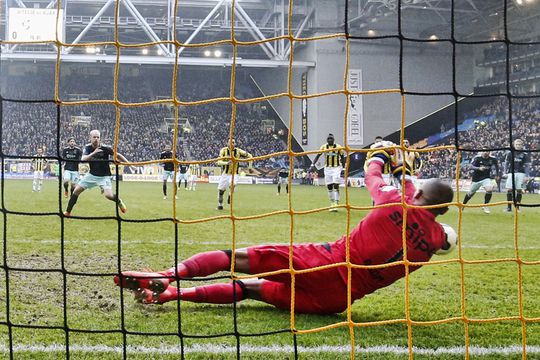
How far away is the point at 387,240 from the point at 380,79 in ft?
83.7

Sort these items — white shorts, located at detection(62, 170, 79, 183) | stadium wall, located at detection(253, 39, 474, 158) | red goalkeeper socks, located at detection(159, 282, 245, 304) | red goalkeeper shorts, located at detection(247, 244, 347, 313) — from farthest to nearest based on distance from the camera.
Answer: stadium wall, located at detection(253, 39, 474, 158) → white shorts, located at detection(62, 170, 79, 183) → red goalkeeper socks, located at detection(159, 282, 245, 304) → red goalkeeper shorts, located at detection(247, 244, 347, 313)

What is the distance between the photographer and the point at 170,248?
21.0ft

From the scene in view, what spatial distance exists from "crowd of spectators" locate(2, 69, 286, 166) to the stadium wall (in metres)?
4.89

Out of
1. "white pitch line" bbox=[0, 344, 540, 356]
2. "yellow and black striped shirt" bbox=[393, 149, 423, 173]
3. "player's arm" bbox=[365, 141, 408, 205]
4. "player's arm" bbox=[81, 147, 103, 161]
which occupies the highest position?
"player's arm" bbox=[81, 147, 103, 161]

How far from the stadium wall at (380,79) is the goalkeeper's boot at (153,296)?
2454 cm

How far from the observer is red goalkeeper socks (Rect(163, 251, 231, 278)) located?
145 inches

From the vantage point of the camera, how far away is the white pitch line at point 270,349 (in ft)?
9.99

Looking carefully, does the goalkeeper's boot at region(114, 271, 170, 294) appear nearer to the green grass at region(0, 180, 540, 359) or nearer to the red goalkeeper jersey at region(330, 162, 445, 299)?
the green grass at region(0, 180, 540, 359)

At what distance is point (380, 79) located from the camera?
1101 inches

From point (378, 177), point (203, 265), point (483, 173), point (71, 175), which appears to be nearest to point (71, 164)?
point (71, 175)

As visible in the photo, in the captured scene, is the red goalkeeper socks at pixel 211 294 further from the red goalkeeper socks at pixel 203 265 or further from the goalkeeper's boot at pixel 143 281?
the goalkeeper's boot at pixel 143 281

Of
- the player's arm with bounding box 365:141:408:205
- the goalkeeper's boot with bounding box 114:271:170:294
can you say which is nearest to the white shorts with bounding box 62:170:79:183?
the goalkeeper's boot with bounding box 114:271:170:294

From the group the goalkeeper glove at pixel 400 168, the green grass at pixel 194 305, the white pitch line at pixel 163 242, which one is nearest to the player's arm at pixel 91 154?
the green grass at pixel 194 305

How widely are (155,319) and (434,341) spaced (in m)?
1.77
